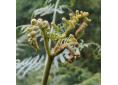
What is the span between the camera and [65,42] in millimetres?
1288

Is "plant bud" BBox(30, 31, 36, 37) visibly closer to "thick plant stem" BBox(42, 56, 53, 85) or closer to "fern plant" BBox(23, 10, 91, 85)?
"fern plant" BBox(23, 10, 91, 85)

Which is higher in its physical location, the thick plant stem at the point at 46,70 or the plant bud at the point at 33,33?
the plant bud at the point at 33,33

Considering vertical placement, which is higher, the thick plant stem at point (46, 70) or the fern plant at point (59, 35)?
the fern plant at point (59, 35)

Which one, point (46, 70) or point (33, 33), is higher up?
point (33, 33)

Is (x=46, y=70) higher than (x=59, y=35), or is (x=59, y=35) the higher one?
(x=59, y=35)

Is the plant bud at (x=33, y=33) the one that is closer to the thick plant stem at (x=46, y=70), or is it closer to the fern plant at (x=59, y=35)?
the fern plant at (x=59, y=35)

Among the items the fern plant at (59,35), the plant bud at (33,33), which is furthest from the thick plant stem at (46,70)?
the plant bud at (33,33)

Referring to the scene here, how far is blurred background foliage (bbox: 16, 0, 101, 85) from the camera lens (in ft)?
4.32

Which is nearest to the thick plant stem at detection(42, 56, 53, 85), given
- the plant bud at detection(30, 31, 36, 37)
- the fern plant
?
the fern plant

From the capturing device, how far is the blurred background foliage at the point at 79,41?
1.32 meters

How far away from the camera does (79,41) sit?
1.33 meters
